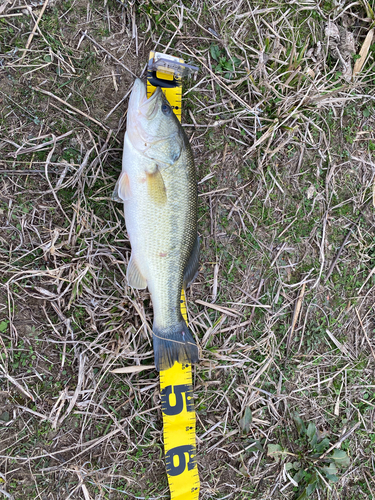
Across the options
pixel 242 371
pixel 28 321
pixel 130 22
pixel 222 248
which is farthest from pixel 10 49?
pixel 242 371

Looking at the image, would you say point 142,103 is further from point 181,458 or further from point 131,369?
point 181,458

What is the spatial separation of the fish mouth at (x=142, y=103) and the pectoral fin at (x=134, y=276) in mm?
1046

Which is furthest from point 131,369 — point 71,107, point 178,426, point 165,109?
point 71,107

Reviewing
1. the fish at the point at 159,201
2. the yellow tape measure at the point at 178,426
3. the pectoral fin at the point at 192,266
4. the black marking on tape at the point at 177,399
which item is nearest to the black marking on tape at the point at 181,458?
the yellow tape measure at the point at 178,426

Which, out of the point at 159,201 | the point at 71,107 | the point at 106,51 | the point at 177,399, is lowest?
the point at 177,399

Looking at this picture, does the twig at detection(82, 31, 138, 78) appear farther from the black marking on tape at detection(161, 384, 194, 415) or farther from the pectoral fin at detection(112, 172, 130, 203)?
the black marking on tape at detection(161, 384, 194, 415)

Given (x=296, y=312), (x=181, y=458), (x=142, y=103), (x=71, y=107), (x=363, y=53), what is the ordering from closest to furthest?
(x=142, y=103)
(x=71, y=107)
(x=181, y=458)
(x=296, y=312)
(x=363, y=53)

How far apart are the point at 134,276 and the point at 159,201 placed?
60 cm

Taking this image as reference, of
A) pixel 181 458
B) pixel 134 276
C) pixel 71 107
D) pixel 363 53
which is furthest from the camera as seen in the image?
pixel 363 53

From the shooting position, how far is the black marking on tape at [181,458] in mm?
2557

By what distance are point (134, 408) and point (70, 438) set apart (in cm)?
53

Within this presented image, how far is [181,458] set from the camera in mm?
2588

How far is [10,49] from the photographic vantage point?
7.73ft

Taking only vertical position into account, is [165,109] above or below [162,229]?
above
